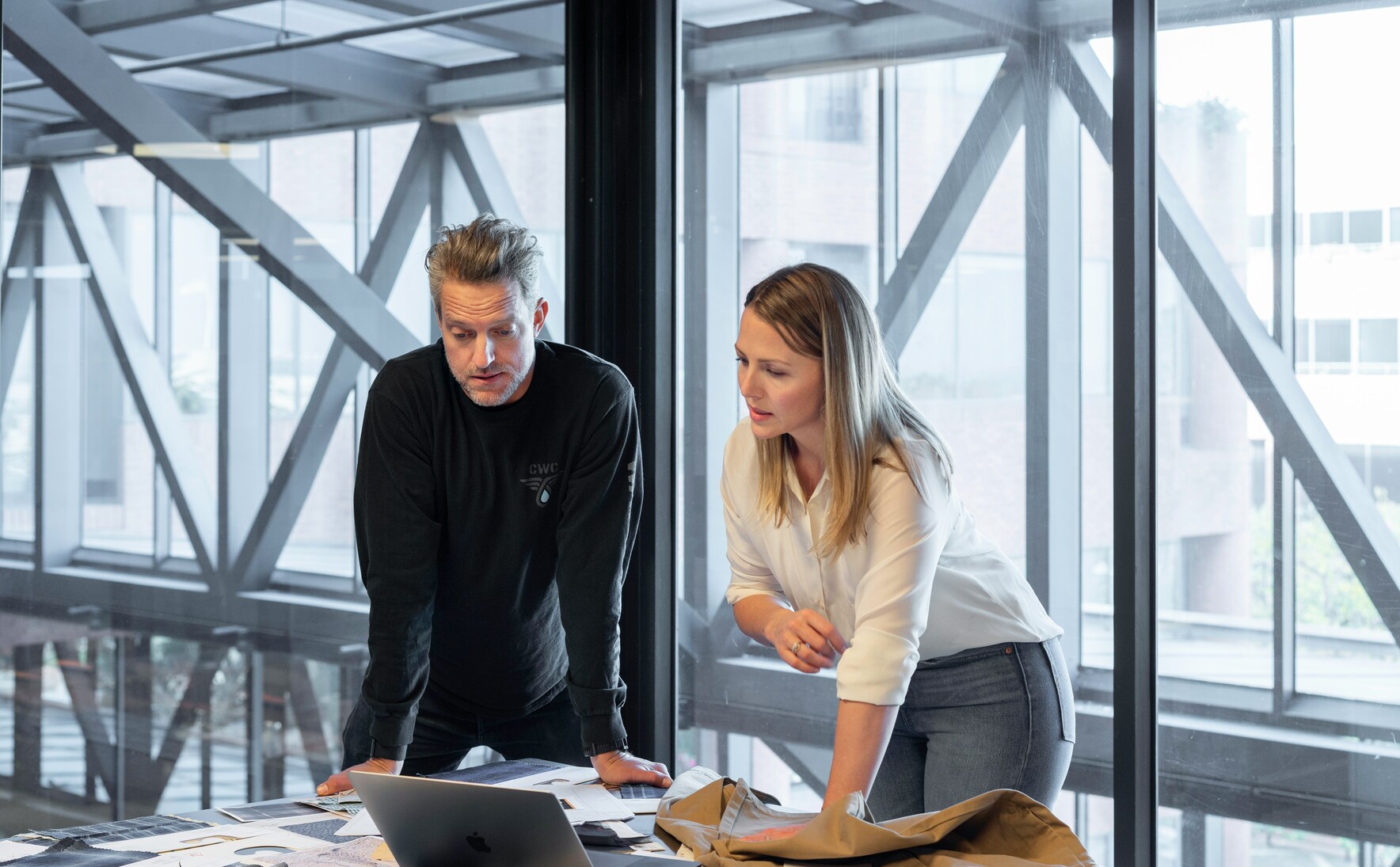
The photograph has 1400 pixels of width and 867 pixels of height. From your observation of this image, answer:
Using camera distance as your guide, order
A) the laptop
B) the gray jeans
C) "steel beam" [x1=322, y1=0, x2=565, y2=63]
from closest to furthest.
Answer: the laptop → the gray jeans → "steel beam" [x1=322, y1=0, x2=565, y2=63]

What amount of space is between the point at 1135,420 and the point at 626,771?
1130 mm

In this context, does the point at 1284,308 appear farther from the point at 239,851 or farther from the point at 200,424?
the point at 200,424

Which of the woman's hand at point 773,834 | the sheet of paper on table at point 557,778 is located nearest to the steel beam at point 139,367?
the sheet of paper on table at point 557,778

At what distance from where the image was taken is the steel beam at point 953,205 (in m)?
2.58

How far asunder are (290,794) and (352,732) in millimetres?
699

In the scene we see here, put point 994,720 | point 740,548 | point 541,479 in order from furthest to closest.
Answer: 1. point 541,479
2. point 740,548
3. point 994,720

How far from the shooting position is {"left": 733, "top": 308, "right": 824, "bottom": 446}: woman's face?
5.80ft

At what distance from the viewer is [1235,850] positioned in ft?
7.81

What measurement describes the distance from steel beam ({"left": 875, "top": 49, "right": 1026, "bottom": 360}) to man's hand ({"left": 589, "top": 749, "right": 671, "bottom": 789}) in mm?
1176

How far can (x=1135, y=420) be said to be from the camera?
2357mm

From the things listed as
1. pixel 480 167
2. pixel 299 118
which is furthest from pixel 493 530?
pixel 480 167

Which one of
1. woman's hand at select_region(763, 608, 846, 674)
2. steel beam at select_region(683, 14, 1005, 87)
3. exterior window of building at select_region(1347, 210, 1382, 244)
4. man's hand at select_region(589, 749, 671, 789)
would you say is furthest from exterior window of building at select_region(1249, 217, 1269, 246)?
man's hand at select_region(589, 749, 671, 789)

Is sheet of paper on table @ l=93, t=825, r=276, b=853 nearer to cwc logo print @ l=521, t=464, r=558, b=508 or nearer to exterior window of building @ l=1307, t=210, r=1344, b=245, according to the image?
cwc logo print @ l=521, t=464, r=558, b=508

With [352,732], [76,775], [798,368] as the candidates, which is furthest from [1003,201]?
[76,775]
